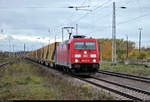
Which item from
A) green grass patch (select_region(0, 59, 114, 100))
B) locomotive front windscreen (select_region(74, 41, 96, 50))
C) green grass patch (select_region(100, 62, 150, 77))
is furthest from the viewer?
green grass patch (select_region(100, 62, 150, 77))

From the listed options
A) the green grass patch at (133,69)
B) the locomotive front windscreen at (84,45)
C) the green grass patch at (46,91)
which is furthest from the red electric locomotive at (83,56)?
the green grass patch at (133,69)

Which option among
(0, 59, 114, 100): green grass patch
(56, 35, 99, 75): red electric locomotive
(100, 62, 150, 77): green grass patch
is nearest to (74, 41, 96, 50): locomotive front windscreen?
(56, 35, 99, 75): red electric locomotive

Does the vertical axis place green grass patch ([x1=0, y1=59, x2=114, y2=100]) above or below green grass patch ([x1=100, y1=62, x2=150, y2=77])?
above

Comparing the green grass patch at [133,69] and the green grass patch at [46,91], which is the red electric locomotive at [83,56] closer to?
the green grass patch at [46,91]

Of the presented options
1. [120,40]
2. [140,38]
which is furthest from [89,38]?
[120,40]

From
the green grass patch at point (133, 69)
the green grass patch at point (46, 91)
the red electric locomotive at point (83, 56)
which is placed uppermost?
the red electric locomotive at point (83, 56)

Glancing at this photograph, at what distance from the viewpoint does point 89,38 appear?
19.8 metres

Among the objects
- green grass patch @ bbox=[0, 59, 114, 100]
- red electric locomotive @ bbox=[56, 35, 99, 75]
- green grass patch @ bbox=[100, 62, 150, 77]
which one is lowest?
green grass patch @ bbox=[100, 62, 150, 77]

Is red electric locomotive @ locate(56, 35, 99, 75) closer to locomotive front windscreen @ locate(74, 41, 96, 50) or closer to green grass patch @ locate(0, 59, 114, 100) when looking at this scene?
locomotive front windscreen @ locate(74, 41, 96, 50)

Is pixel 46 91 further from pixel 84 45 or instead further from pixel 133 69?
pixel 133 69

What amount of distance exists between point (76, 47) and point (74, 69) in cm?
185

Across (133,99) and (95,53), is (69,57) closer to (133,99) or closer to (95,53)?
(95,53)

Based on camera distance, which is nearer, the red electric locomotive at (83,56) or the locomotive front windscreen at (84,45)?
the red electric locomotive at (83,56)

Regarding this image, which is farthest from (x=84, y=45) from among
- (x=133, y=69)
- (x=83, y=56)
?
(x=133, y=69)
